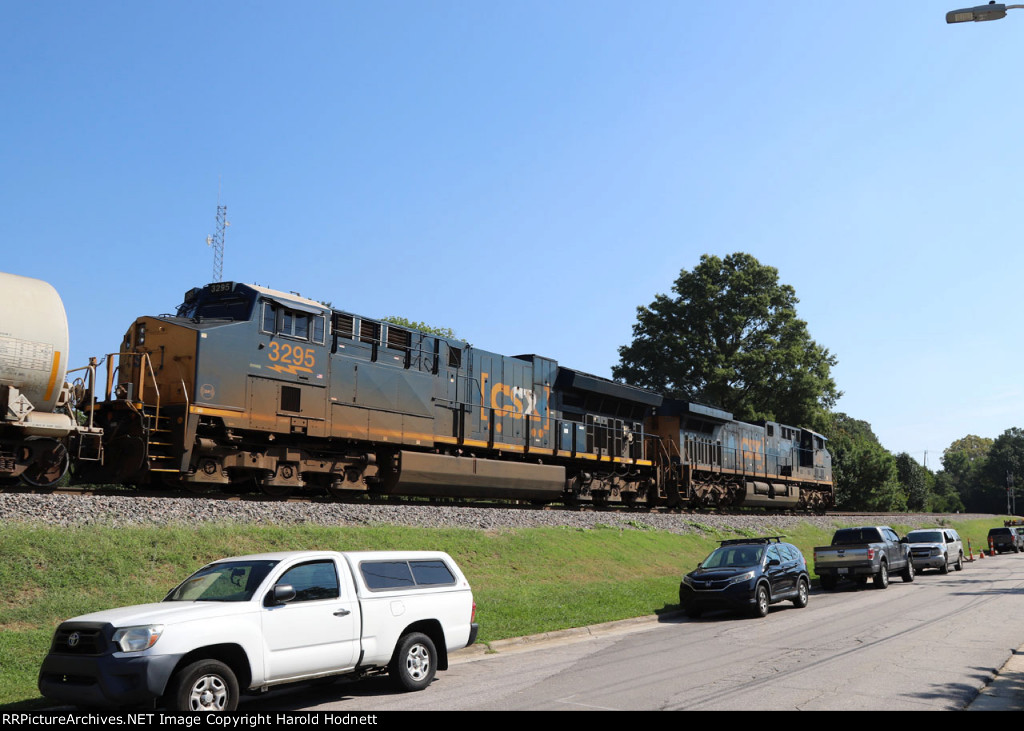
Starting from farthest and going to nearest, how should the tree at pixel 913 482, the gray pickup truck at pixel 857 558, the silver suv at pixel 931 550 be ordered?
the tree at pixel 913 482, the silver suv at pixel 931 550, the gray pickup truck at pixel 857 558

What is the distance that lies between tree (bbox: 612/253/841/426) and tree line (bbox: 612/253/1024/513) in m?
0.07

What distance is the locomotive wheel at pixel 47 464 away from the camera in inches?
552

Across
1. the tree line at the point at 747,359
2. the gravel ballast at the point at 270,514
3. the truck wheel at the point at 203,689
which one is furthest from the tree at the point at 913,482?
the truck wheel at the point at 203,689

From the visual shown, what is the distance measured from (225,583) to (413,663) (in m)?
2.33

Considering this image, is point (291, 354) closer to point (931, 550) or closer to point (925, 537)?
point (931, 550)

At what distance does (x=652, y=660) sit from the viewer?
10828 mm

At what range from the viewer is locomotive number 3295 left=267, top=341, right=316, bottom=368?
17.3m

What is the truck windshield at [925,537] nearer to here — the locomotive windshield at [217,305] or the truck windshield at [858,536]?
the truck windshield at [858,536]

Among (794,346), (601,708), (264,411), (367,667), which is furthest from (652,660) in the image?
(794,346)

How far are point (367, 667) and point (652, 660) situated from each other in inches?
167

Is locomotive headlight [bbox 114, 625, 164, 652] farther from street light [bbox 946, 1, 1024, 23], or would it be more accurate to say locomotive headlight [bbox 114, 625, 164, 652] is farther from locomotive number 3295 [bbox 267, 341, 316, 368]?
street light [bbox 946, 1, 1024, 23]

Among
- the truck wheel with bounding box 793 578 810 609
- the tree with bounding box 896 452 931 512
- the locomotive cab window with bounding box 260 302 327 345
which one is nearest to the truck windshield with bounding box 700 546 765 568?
the truck wheel with bounding box 793 578 810 609

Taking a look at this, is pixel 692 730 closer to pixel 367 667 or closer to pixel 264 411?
pixel 367 667

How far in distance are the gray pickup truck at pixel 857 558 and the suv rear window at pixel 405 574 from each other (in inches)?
598
